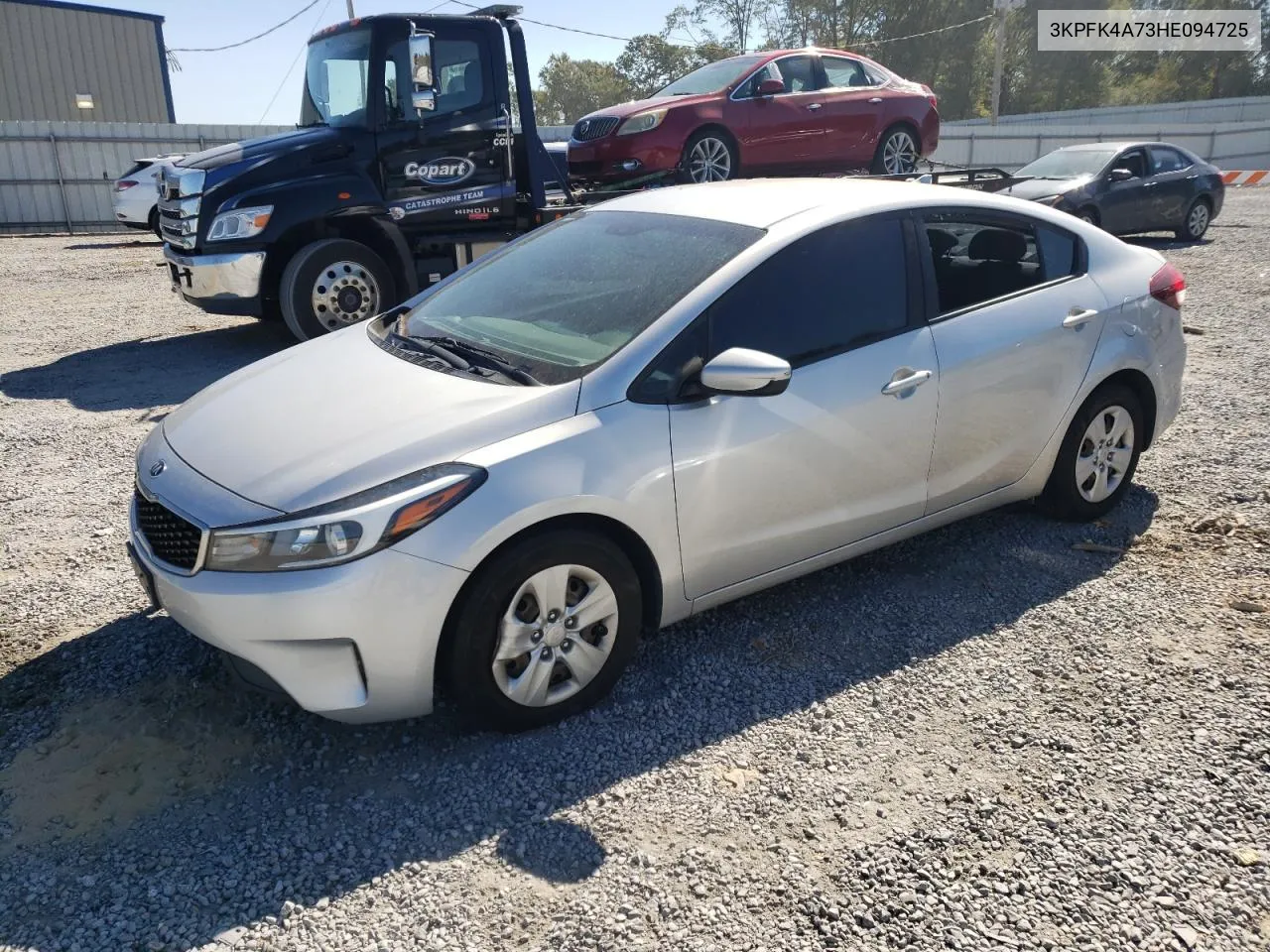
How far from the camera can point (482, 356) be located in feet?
11.6

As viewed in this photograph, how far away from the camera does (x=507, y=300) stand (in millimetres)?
3936

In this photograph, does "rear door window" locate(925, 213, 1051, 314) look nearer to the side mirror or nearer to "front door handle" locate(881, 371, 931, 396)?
"front door handle" locate(881, 371, 931, 396)

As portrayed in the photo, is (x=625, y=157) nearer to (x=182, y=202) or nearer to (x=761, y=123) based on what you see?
(x=761, y=123)

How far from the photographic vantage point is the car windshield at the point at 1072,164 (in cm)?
1397

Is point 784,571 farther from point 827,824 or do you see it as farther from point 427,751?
point 427,751

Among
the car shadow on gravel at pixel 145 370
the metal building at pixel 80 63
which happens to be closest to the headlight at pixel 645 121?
the car shadow on gravel at pixel 145 370

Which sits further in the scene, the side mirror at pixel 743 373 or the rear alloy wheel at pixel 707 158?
the rear alloy wheel at pixel 707 158

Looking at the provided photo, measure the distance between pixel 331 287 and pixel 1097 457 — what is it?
19.7 ft

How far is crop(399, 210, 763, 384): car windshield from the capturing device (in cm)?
343

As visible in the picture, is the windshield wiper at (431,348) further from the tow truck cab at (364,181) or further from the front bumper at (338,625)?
the tow truck cab at (364,181)

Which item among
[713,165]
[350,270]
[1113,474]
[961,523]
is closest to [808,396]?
[961,523]

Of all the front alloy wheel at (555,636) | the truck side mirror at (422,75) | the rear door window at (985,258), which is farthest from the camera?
the truck side mirror at (422,75)

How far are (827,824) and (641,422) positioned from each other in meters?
1.32

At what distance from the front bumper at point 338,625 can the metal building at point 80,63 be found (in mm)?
30168
